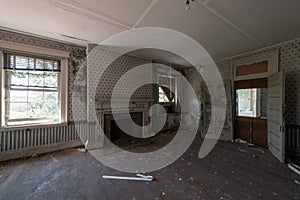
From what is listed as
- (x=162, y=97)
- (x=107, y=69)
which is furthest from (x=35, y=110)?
(x=162, y=97)

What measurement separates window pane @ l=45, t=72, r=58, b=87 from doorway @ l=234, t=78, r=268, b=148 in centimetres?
499

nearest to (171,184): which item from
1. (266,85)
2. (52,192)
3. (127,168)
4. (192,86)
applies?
(127,168)

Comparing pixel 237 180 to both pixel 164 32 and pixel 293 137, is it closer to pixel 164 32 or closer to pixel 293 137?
pixel 293 137

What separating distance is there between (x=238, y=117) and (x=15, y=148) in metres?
5.67

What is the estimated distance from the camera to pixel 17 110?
331 cm

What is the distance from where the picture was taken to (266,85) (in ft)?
13.3

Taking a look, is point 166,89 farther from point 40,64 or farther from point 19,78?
point 19,78

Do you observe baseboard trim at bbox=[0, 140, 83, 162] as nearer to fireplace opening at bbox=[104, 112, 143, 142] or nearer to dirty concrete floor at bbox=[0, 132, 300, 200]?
dirty concrete floor at bbox=[0, 132, 300, 200]

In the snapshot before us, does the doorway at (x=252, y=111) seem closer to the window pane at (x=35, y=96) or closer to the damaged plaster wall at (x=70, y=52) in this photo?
the damaged plaster wall at (x=70, y=52)

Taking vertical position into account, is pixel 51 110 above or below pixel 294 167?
above

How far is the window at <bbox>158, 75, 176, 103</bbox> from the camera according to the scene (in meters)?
5.87

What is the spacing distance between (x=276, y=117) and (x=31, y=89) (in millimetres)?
5326

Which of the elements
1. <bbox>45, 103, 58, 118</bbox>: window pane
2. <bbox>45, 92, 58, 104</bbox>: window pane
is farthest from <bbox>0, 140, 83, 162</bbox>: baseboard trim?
<bbox>45, 92, 58, 104</bbox>: window pane

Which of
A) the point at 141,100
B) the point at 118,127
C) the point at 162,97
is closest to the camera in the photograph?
the point at 118,127
